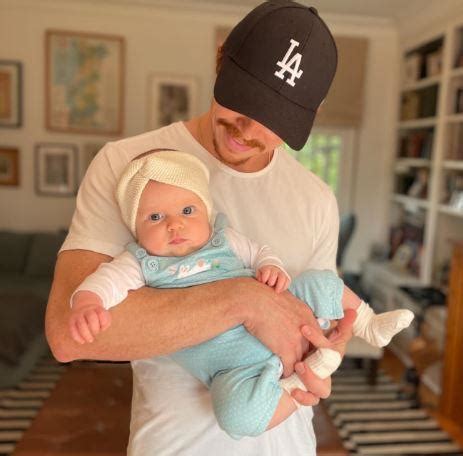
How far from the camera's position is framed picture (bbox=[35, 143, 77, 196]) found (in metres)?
4.66

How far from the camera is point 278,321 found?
3.00 ft

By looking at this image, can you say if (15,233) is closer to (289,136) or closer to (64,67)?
(64,67)

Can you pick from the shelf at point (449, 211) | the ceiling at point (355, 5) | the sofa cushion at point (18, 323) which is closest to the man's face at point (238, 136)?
the sofa cushion at point (18, 323)

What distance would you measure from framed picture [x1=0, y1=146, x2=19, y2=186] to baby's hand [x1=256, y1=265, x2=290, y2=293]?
4332mm

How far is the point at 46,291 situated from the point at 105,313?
321 centimetres

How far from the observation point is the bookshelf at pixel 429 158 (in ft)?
11.8

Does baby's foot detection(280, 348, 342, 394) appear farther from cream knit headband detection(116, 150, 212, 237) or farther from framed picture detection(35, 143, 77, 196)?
framed picture detection(35, 143, 77, 196)

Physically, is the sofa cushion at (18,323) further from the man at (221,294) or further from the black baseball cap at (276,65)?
the black baseball cap at (276,65)

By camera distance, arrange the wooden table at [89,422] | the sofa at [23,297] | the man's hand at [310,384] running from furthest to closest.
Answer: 1. the sofa at [23,297]
2. the wooden table at [89,422]
3. the man's hand at [310,384]

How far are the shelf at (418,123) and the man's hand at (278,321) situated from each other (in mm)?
3401

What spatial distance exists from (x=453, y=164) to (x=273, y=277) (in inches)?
121

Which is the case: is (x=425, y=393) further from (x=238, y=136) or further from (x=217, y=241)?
(x=238, y=136)

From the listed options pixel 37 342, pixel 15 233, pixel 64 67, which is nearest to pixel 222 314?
pixel 37 342

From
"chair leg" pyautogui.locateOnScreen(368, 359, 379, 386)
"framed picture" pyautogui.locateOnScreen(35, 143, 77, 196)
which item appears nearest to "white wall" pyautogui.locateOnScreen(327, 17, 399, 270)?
"chair leg" pyautogui.locateOnScreen(368, 359, 379, 386)
